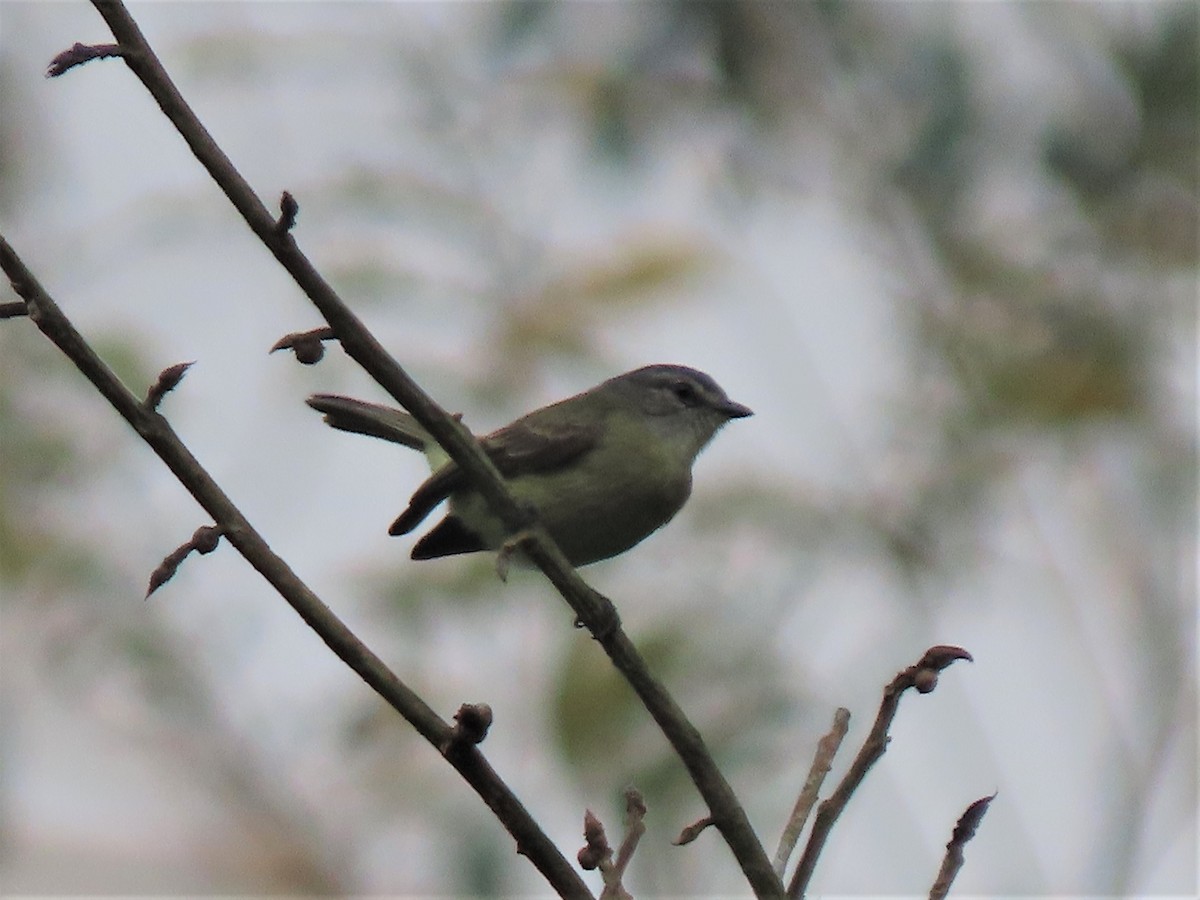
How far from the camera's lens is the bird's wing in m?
4.26

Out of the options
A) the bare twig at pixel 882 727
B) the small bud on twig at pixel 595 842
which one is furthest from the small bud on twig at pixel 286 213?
the bare twig at pixel 882 727

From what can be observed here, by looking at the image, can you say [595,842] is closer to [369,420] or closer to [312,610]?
[312,610]

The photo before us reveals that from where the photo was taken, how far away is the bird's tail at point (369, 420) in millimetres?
4137

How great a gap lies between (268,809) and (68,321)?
206 inches

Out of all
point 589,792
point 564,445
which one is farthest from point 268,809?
point 564,445

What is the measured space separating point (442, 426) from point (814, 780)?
33.8 inches

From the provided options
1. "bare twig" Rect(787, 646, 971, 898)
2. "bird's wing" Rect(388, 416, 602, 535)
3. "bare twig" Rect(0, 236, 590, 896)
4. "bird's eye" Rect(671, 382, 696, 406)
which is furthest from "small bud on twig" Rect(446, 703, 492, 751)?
"bird's eye" Rect(671, 382, 696, 406)

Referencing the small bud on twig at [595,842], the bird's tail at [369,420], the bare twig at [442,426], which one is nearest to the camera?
the bare twig at [442,426]

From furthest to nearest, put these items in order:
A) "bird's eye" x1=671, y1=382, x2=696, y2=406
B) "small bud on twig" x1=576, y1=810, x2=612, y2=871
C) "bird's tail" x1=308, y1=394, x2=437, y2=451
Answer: "bird's eye" x1=671, y1=382, x2=696, y2=406, "bird's tail" x1=308, y1=394, x2=437, y2=451, "small bud on twig" x1=576, y1=810, x2=612, y2=871

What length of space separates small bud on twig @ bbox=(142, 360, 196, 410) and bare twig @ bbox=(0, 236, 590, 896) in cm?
5

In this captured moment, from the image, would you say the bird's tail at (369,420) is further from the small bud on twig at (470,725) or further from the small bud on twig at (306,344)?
A: the small bud on twig at (470,725)

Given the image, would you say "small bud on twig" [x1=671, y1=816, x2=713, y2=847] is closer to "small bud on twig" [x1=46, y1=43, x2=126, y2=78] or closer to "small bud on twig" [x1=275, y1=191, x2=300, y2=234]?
"small bud on twig" [x1=275, y1=191, x2=300, y2=234]

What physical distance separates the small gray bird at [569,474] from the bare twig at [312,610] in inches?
76.0

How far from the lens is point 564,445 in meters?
4.50
